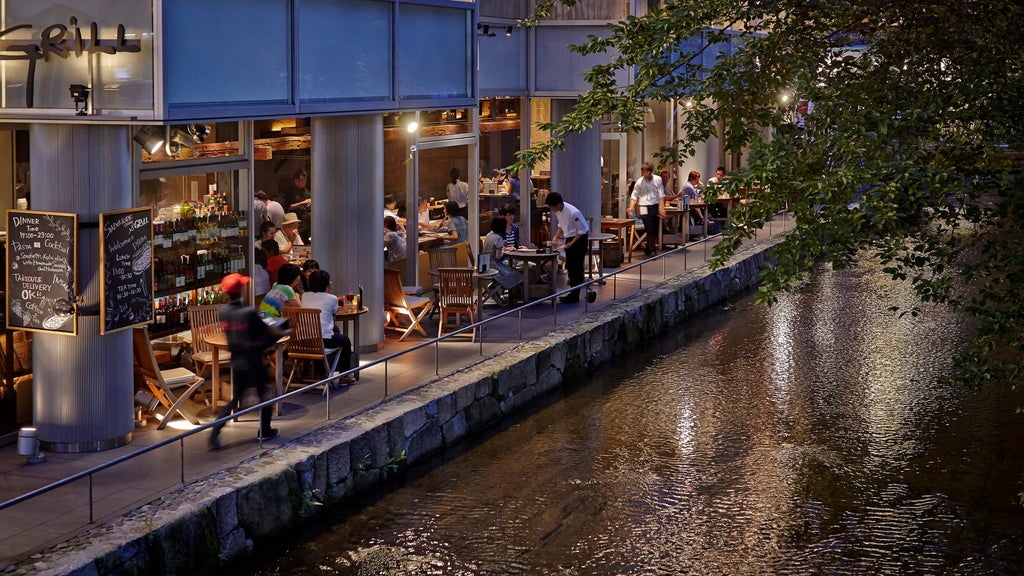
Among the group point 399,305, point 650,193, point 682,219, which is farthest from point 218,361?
point 682,219

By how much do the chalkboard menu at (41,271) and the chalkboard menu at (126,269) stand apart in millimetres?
234

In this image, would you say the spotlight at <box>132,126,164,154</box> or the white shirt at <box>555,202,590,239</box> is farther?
the white shirt at <box>555,202,590,239</box>

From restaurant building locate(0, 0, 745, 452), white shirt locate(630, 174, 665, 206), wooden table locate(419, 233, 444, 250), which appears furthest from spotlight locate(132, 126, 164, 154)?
white shirt locate(630, 174, 665, 206)

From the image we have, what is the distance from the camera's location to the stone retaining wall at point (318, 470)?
27.6 ft

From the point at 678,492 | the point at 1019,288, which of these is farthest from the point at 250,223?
the point at 1019,288

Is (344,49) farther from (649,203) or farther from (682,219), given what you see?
(682,219)

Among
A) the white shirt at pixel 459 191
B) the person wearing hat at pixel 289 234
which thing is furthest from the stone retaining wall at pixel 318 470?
the person wearing hat at pixel 289 234

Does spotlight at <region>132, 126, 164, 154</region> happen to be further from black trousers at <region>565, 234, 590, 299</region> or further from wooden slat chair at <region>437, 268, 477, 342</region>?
black trousers at <region>565, 234, 590, 299</region>

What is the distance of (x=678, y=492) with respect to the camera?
36.8ft

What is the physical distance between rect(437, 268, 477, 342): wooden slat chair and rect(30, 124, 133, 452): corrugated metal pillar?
5.69 metres

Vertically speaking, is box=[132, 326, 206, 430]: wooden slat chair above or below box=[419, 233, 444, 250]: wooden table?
below

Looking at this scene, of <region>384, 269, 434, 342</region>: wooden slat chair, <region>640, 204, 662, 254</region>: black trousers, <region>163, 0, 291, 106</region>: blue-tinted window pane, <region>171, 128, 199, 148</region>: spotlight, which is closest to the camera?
<region>163, 0, 291, 106</region>: blue-tinted window pane

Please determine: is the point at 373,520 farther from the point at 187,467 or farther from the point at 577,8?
the point at 577,8

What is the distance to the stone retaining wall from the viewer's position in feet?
27.6
